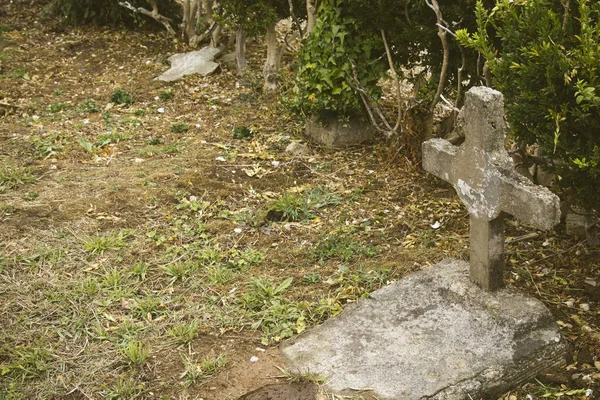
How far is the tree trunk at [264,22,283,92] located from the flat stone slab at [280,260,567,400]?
13.7ft

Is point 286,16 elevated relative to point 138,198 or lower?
elevated

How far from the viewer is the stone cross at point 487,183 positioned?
143 inches

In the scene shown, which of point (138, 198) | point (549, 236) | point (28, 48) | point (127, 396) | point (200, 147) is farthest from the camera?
point (28, 48)

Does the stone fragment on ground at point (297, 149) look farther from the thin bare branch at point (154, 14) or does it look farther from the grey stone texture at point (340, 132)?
the thin bare branch at point (154, 14)

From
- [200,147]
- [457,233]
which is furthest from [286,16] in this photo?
[457,233]

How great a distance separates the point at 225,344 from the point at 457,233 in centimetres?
201

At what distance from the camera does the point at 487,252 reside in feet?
13.4

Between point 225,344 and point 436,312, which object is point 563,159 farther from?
point 225,344

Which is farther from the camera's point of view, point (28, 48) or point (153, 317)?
point (28, 48)

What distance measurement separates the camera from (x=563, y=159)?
3.87 m

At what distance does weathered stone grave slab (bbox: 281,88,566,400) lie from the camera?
3684 mm

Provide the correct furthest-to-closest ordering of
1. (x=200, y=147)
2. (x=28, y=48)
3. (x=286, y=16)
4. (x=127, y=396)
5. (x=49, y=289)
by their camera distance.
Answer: (x=28, y=48) < (x=286, y=16) < (x=200, y=147) < (x=49, y=289) < (x=127, y=396)

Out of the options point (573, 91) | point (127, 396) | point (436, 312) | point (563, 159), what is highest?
point (573, 91)

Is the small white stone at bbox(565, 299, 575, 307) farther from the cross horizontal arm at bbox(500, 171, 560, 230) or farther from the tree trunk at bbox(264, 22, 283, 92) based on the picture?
the tree trunk at bbox(264, 22, 283, 92)
